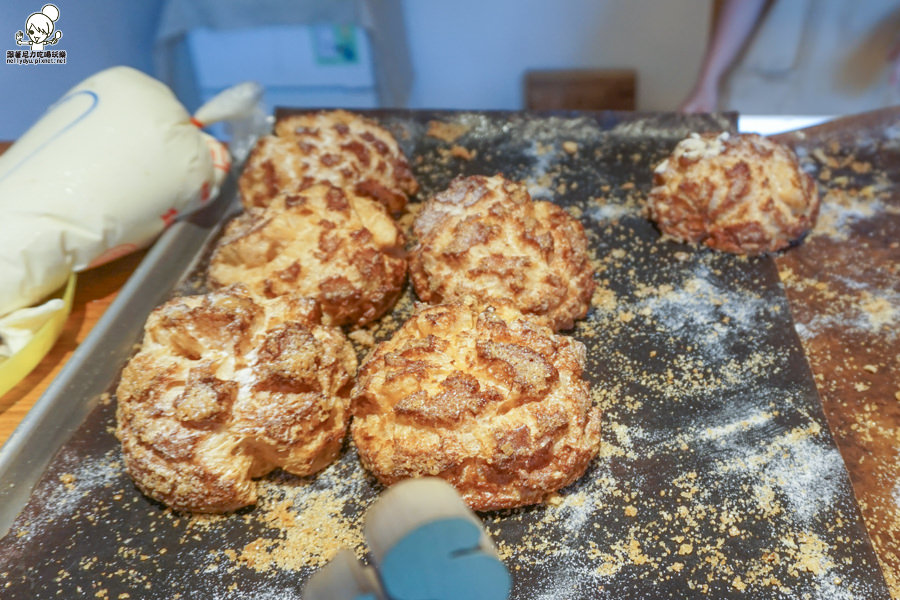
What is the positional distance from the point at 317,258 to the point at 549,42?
1.81m

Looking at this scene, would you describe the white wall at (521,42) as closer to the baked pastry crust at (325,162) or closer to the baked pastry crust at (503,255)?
the baked pastry crust at (325,162)

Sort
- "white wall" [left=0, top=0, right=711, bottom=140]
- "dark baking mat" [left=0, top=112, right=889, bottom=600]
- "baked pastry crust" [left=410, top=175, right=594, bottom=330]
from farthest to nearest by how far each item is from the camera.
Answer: "white wall" [left=0, top=0, right=711, bottom=140], "baked pastry crust" [left=410, top=175, right=594, bottom=330], "dark baking mat" [left=0, top=112, right=889, bottom=600]

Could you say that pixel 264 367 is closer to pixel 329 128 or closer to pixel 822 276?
pixel 329 128

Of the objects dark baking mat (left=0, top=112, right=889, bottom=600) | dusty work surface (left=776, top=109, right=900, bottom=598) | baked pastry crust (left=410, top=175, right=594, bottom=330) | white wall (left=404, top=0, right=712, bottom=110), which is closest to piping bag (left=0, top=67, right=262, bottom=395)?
dark baking mat (left=0, top=112, right=889, bottom=600)

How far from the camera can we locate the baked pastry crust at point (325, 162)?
233 centimetres

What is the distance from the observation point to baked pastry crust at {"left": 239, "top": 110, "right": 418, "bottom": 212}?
233 centimetres

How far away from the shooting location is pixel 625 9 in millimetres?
2973

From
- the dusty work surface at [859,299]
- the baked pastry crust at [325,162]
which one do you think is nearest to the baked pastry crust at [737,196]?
the dusty work surface at [859,299]

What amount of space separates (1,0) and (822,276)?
2791 millimetres

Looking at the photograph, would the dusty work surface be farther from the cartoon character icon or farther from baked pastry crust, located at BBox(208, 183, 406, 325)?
the cartoon character icon

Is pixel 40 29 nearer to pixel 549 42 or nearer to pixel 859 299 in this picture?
pixel 549 42

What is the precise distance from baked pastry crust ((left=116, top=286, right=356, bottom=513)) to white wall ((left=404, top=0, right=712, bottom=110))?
74.2 inches

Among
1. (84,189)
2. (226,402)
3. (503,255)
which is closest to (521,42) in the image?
(503,255)

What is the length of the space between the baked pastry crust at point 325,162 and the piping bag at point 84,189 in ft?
0.77
